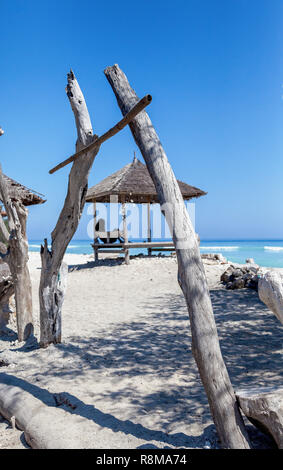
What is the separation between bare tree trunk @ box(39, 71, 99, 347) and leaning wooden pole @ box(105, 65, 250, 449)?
1.10 metres

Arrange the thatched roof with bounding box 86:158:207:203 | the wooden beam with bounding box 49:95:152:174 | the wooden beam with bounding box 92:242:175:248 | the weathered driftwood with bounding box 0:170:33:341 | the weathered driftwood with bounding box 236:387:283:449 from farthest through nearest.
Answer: the wooden beam with bounding box 92:242:175:248 < the thatched roof with bounding box 86:158:207:203 < the weathered driftwood with bounding box 0:170:33:341 < the wooden beam with bounding box 49:95:152:174 < the weathered driftwood with bounding box 236:387:283:449

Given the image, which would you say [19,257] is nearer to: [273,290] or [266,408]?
[273,290]

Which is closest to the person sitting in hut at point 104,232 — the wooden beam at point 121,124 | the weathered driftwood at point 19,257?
the weathered driftwood at point 19,257

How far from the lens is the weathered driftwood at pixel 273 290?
8.52ft

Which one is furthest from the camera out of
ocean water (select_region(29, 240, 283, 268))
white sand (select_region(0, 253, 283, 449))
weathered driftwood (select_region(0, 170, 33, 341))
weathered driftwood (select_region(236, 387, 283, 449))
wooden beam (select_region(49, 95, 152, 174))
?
ocean water (select_region(29, 240, 283, 268))

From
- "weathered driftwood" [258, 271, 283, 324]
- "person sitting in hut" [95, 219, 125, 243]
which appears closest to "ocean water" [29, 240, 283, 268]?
"person sitting in hut" [95, 219, 125, 243]

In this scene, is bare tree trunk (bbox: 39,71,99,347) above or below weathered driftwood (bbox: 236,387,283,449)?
above

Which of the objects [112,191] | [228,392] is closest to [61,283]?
[228,392]

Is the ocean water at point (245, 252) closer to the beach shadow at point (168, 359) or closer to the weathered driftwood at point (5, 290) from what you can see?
the beach shadow at point (168, 359)

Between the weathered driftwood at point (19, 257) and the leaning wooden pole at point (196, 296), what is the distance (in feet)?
9.27

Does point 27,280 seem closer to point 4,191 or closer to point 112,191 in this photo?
point 4,191

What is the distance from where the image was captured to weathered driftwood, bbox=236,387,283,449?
2.21 metres

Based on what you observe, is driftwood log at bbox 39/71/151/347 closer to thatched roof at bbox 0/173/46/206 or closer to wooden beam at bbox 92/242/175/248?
thatched roof at bbox 0/173/46/206

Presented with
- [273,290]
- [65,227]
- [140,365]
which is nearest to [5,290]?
[65,227]
